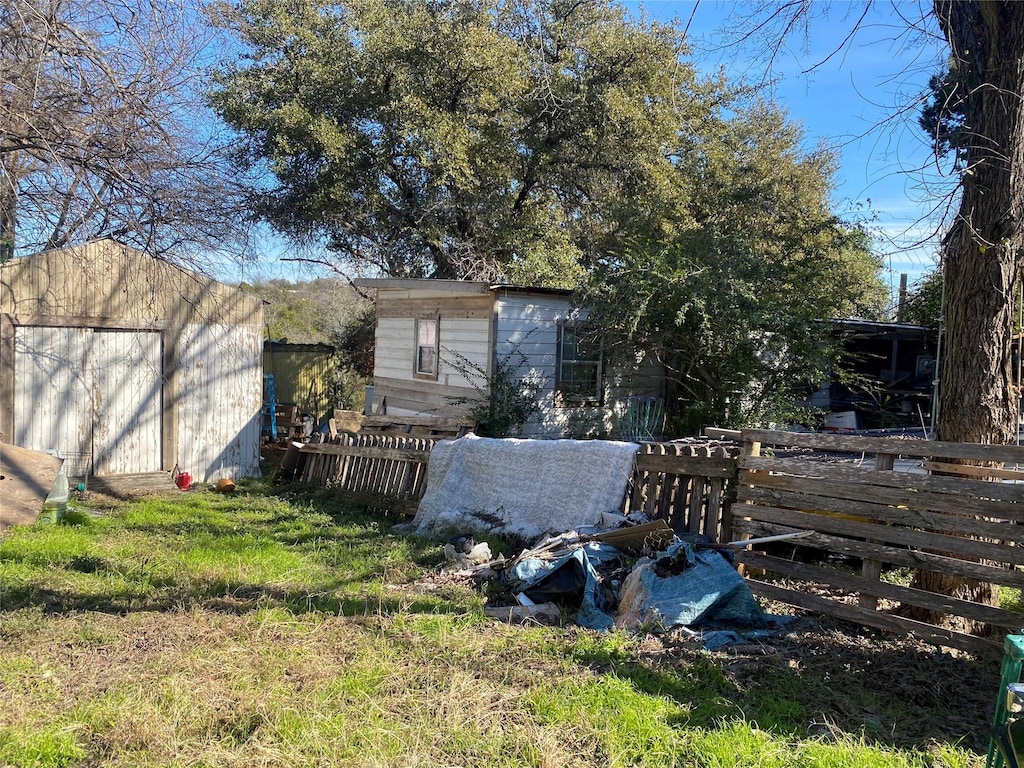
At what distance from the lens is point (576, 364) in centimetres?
1327

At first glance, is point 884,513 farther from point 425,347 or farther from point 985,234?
point 425,347


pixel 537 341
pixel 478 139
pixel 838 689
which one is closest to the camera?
pixel 838 689

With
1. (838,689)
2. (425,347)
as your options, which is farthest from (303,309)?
(838,689)

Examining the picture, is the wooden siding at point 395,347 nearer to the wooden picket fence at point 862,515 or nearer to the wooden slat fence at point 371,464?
the wooden slat fence at point 371,464

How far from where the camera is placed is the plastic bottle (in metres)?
8.52

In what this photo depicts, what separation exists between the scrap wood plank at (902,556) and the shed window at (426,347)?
27.1 feet

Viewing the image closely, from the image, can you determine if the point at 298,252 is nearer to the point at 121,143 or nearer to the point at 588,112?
the point at 588,112

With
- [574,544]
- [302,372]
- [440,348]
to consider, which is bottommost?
[574,544]

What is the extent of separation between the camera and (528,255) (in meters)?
18.6

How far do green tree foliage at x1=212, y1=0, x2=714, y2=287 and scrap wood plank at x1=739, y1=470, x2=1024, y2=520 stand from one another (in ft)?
40.8

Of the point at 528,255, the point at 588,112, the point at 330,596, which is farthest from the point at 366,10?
the point at 330,596

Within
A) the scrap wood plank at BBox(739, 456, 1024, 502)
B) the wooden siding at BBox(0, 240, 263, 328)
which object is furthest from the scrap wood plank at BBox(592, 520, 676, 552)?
the wooden siding at BBox(0, 240, 263, 328)

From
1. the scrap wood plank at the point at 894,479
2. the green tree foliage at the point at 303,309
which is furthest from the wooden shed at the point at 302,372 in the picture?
the scrap wood plank at the point at 894,479

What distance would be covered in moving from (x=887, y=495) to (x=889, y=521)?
0.58 ft
